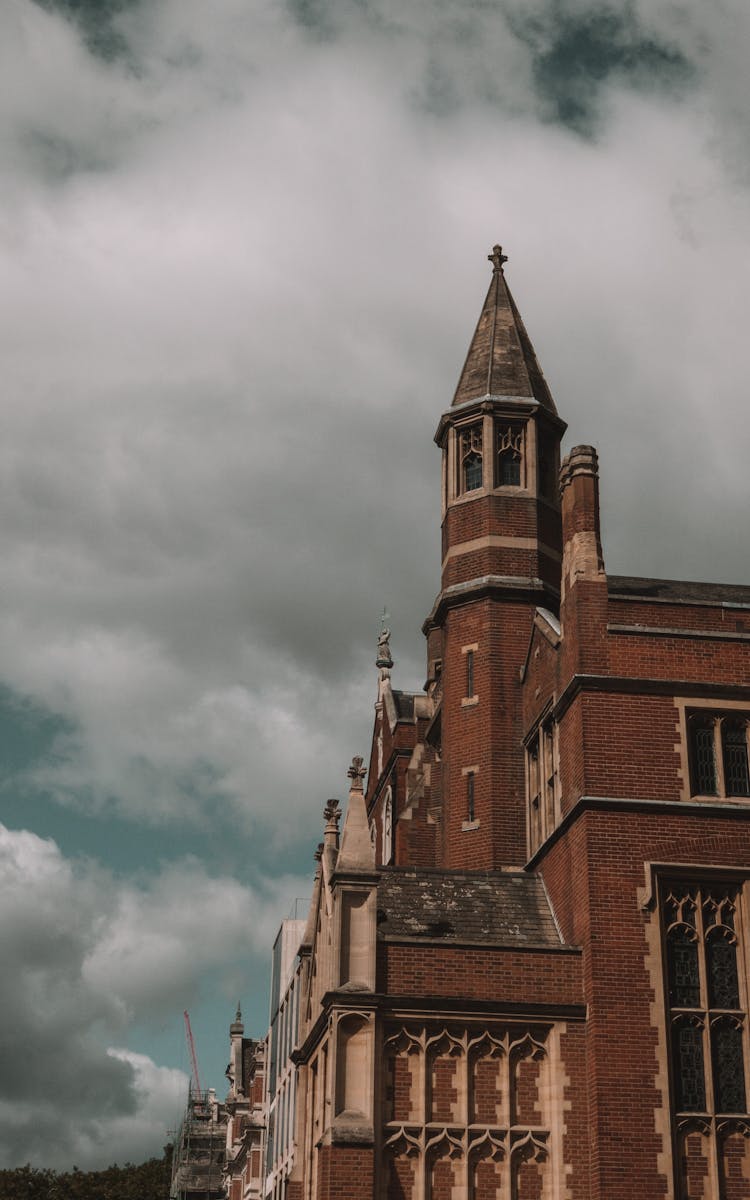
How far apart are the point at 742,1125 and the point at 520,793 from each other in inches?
355

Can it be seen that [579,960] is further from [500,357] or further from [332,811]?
[500,357]

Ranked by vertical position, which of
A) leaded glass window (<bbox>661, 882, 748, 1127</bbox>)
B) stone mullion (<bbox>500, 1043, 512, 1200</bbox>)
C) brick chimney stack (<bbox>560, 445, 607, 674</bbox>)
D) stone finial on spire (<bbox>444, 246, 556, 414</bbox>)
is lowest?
stone mullion (<bbox>500, 1043, 512, 1200</bbox>)

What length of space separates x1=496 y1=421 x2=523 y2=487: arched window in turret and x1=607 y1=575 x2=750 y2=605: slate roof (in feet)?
18.3

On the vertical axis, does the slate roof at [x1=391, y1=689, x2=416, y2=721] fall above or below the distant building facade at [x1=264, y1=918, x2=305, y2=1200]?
above

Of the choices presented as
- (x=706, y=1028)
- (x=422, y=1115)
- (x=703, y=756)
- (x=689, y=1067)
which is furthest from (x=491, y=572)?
(x=422, y=1115)

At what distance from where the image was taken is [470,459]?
116ft

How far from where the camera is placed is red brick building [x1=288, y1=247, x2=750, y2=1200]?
2369 cm

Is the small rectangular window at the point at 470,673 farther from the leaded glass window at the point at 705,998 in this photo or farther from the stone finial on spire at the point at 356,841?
the leaded glass window at the point at 705,998

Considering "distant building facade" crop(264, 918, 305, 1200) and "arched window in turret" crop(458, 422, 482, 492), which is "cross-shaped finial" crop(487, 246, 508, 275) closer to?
"arched window in turret" crop(458, 422, 482, 492)

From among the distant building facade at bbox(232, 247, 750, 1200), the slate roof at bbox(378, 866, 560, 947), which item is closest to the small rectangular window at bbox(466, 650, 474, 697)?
the distant building facade at bbox(232, 247, 750, 1200)

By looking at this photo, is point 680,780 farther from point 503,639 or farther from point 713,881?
point 503,639

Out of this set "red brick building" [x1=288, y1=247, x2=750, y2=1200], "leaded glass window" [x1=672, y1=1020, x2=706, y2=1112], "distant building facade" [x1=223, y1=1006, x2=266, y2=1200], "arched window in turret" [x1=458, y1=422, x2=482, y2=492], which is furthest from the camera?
"distant building facade" [x1=223, y1=1006, x2=266, y2=1200]

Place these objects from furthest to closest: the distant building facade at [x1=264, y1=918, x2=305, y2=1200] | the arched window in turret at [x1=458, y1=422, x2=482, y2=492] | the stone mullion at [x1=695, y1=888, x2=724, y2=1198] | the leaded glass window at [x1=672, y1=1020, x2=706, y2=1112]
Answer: the distant building facade at [x1=264, y1=918, x2=305, y2=1200] → the arched window in turret at [x1=458, y1=422, x2=482, y2=492] → the leaded glass window at [x1=672, y1=1020, x2=706, y2=1112] → the stone mullion at [x1=695, y1=888, x2=724, y2=1198]

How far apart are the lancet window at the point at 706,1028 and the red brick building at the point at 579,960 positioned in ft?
0.11
